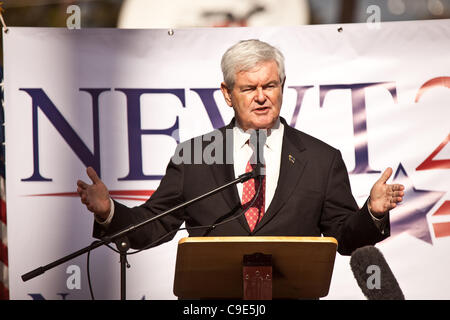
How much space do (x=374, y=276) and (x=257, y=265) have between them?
1.46ft

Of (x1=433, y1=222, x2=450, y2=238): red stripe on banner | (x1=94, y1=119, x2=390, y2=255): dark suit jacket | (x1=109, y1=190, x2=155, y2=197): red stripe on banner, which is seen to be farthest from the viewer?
(x1=109, y1=190, x2=155, y2=197): red stripe on banner

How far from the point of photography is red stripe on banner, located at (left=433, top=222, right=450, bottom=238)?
12.8ft

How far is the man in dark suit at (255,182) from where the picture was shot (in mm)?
2898

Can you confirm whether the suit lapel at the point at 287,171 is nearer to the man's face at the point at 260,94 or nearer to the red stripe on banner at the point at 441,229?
the man's face at the point at 260,94

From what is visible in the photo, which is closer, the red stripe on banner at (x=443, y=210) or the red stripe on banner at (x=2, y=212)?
the red stripe on banner at (x=443, y=210)

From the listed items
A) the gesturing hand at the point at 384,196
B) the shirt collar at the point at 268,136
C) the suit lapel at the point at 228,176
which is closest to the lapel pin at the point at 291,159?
the shirt collar at the point at 268,136

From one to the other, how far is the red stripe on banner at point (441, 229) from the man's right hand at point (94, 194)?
6.98 feet

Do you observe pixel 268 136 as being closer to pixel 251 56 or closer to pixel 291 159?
pixel 291 159

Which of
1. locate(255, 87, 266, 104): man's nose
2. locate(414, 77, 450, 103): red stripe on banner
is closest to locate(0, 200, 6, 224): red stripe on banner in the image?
locate(255, 87, 266, 104): man's nose

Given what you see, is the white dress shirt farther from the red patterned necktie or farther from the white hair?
the white hair

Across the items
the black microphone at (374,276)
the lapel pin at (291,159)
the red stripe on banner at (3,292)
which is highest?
the lapel pin at (291,159)

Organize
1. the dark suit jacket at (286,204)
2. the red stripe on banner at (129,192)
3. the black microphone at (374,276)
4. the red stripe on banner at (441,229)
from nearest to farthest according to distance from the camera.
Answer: the black microphone at (374,276) < the dark suit jacket at (286,204) < the red stripe on banner at (441,229) < the red stripe on banner at (129,192)
